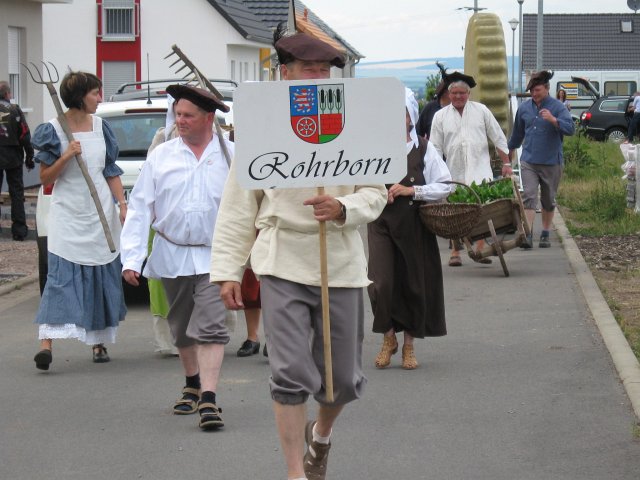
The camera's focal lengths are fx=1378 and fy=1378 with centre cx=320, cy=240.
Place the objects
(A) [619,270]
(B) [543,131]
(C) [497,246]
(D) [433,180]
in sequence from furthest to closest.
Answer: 1. (B) [543,131]
2. (A) [619,270]
3. (C) [497,246]
4. (D) [433,180]

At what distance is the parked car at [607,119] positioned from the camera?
43.9 metres

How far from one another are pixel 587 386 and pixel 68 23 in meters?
39.4

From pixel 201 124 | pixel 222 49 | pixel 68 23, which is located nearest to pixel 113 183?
pixel 201 124

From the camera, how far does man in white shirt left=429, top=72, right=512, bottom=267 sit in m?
13.1

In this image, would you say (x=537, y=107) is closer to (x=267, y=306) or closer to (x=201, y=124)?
(x=201, y=124)

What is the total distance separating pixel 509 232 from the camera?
1320cm

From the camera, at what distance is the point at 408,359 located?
8.60 m

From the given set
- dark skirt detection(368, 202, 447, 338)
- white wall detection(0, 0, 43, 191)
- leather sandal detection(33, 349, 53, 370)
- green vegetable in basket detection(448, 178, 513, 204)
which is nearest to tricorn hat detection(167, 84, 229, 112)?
dark skirt detection(368, 202, 447, 338)

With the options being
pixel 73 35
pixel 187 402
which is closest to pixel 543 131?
pixel 187 402

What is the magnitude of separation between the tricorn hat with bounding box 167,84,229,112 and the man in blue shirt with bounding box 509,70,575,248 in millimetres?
8257

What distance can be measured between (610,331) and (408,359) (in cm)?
175

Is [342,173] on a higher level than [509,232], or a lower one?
higher

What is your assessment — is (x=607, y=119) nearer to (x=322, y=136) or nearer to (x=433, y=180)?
(x=433, y=180)

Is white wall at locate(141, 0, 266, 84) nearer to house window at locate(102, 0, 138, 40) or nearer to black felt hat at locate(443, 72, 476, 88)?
house window at locate(102, 0, 138, 40)
